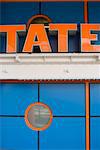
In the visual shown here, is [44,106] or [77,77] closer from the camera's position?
[77,77]

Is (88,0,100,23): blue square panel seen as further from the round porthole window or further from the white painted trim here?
the round porthole window

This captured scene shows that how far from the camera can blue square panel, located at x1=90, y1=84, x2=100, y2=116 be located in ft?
22.4

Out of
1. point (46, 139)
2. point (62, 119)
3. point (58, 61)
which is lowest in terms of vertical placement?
point (46, 139)

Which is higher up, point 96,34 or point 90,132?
point 96,34

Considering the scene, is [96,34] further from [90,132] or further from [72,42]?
[90,132]

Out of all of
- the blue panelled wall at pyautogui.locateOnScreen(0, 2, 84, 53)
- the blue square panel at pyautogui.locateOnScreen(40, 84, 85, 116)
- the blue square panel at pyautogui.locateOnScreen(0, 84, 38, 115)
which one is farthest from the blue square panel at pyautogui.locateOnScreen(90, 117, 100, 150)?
the blue panelled wall at pyautogui.locateOnScreen(0, 2, 84, 53)

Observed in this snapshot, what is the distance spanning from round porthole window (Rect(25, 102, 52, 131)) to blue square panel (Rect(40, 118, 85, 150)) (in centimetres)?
13

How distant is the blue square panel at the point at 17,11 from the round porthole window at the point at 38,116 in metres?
1.91

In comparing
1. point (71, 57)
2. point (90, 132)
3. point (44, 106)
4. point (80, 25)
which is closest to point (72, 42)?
point (80, 25)

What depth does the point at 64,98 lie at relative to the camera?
6875mm

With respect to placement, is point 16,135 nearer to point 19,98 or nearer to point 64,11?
point 19,98

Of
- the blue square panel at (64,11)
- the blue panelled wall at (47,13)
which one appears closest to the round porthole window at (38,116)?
the blue panelled wall at (47,13)

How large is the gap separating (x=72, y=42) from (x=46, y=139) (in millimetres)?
2151

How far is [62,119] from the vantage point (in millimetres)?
6832
